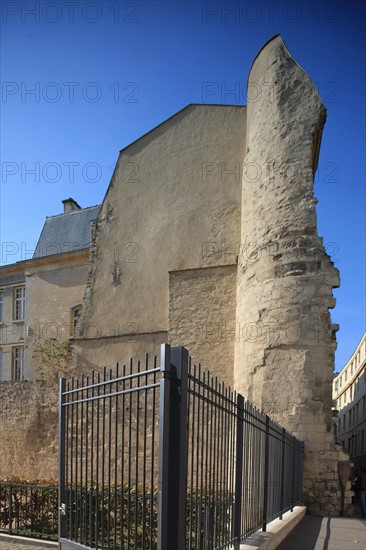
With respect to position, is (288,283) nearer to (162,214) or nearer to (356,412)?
(162,214)

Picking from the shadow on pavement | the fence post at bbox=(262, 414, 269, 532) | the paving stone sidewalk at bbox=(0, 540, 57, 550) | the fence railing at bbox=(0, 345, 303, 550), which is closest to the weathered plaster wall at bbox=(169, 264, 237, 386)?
the fence railing at bbox=(0, 345, 303, 550)

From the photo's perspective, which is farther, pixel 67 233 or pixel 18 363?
pixel 67 233

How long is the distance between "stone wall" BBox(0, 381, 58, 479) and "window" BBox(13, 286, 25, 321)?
290 inches

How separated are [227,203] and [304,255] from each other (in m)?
5.06

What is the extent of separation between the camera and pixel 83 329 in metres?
17.4

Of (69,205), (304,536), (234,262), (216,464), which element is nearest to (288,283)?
(234,262)

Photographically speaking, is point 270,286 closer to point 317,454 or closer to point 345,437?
point 317,454

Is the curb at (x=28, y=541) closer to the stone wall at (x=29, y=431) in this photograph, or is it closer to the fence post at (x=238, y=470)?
the fence post at (x=238, y=470)

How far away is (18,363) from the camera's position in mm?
23266

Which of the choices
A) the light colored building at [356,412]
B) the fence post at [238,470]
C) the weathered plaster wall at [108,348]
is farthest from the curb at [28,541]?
the light colored building at [356,412]

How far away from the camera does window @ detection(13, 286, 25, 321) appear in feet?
77.0

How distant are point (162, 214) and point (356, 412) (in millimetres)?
20380

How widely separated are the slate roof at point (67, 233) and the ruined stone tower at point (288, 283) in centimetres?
1183

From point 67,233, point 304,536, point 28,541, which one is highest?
point 67,233
